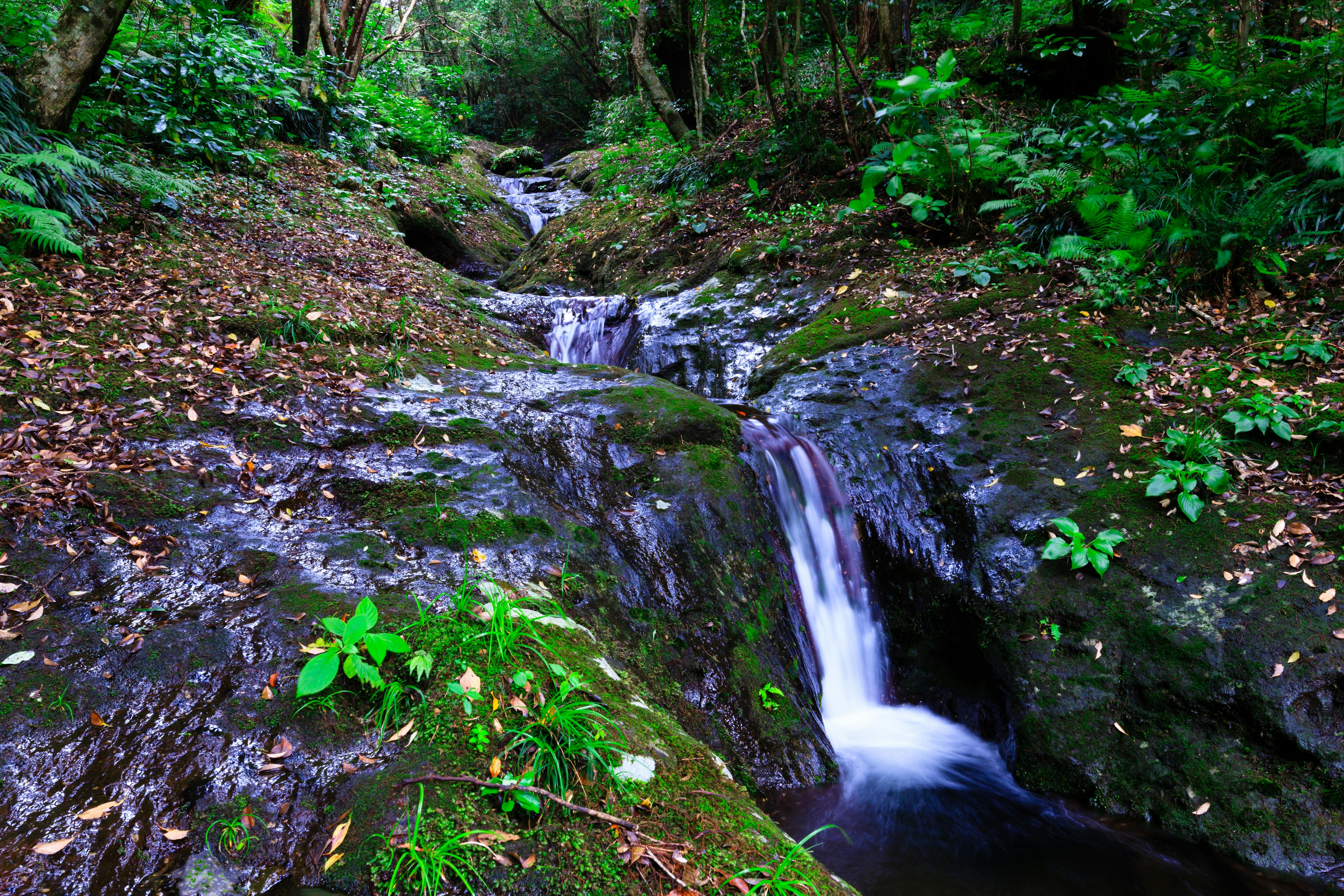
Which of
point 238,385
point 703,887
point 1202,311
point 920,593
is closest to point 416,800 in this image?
point 703,887

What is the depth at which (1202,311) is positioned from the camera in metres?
5.52

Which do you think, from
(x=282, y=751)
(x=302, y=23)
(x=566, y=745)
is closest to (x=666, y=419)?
(x=566, y=745)

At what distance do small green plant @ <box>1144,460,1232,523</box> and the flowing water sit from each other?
6.78ft

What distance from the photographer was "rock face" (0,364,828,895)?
201 centimetres

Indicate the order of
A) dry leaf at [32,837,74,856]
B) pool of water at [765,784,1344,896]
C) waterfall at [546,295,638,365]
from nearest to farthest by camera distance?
dry leaf at [32,837,74,856] → pool of water at [765,784,1344,896] → waterfall at [546,295,638,365]

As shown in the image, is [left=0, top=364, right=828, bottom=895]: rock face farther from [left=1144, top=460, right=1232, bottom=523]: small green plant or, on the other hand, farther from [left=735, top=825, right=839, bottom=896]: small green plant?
[left=1144, top=460, right=1232, bottom=523]: small green plant

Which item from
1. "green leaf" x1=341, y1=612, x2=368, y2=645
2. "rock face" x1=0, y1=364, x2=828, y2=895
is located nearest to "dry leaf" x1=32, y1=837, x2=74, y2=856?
"rock face" x1=0, y1=364, x2=828, y2=895

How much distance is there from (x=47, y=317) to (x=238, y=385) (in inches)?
56.3

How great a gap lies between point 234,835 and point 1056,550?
15.7 feet

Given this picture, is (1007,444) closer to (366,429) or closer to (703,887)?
(703,887)

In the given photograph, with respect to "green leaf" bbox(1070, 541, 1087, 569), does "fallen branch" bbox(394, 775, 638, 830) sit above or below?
above

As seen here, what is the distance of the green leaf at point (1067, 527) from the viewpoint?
4.36 m

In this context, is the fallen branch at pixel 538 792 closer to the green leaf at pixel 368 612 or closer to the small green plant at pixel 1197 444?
the green leaf at pixel 368 612

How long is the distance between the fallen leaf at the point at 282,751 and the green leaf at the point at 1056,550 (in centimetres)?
455
